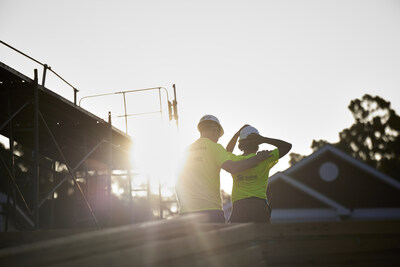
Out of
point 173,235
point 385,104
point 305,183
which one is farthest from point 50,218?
point 385,104

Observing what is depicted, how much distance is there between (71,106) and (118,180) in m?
52.5

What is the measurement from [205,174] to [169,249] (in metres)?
1.91

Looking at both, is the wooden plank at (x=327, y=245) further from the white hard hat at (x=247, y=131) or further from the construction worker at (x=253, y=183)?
the white hard hat at (x=247, y=131)

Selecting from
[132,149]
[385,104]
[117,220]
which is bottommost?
[117,220]

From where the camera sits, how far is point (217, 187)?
4598 millimetres

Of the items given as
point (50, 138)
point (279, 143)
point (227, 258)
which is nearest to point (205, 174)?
point (279, 143)

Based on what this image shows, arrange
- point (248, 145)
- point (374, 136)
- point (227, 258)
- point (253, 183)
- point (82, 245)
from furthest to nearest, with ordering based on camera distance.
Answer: point (374, 136), point (248, 145), point (253, 183), point (227, 258), point (82, 245)

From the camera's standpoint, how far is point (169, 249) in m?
2.68

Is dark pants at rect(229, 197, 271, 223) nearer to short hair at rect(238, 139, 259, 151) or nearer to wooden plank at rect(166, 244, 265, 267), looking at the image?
short hair at rect(238, 139, 259, 151)

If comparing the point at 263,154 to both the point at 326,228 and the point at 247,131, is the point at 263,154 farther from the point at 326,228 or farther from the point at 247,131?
the point at 326,228

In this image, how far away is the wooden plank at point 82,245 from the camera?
2.04 metres

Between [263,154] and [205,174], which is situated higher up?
[263,154]

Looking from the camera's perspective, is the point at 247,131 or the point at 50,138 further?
the point at 50,138

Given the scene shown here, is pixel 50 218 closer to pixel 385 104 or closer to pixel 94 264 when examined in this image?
pixel 94 264
